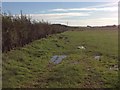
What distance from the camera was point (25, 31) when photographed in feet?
62.6

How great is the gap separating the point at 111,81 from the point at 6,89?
2.97 m

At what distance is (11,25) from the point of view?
49.7ft

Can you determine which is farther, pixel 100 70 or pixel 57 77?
pixel 100 70

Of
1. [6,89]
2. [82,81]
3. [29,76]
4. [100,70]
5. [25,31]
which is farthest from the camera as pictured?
[25,31]

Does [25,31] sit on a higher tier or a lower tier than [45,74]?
higher

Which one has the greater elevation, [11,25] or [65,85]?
[11,25]

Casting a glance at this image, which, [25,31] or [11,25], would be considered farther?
[25,31]

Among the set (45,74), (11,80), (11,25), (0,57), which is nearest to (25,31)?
(11,25)

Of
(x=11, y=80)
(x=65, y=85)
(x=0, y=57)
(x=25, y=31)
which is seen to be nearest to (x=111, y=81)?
(x=65, y=85)

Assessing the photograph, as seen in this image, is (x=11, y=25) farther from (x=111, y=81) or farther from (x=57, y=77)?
(x=111, y=81)

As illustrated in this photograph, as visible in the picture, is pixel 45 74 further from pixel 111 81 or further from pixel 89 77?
pixel 111 81

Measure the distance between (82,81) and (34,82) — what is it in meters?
1.44

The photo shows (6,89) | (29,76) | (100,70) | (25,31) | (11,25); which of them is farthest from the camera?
(25,31)

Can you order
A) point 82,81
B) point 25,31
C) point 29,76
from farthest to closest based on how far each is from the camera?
point 25,31 < point 29,76 < point 82,81
